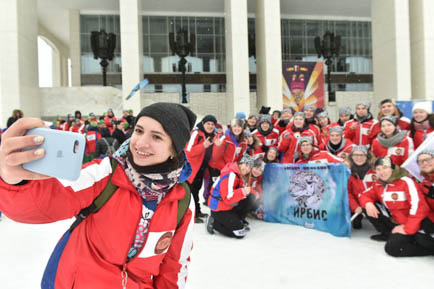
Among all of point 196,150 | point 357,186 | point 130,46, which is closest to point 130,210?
point 196,150

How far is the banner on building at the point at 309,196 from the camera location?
185 inches

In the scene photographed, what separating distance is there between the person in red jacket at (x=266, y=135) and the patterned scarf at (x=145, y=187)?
5537 mm

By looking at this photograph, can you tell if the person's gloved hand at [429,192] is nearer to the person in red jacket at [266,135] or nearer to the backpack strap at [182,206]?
the person in red jacket at [266,135]

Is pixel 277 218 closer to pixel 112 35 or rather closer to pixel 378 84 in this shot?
pixel 378 84

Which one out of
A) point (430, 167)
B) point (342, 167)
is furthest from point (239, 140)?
point (430, 167)

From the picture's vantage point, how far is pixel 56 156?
85 cm

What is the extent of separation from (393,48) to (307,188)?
53.5ft

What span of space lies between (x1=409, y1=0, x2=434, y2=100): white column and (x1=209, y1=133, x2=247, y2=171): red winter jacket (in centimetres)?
1650

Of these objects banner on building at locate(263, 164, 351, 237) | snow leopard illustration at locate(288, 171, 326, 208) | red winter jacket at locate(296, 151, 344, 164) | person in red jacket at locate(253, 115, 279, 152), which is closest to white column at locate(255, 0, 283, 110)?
person in red jacket at locate(253, 115, 279, 152)

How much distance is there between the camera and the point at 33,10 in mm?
18984

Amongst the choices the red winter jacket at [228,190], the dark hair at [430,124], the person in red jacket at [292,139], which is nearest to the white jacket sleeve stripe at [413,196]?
the dark hair at [430,124]

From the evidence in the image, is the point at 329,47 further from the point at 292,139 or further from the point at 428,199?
the point at 428,199

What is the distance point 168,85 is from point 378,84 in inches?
699

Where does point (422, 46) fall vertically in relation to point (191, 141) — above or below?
above
